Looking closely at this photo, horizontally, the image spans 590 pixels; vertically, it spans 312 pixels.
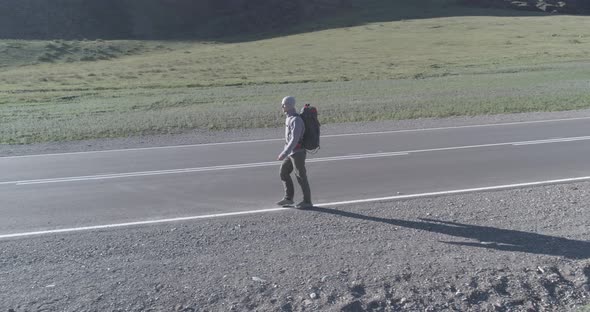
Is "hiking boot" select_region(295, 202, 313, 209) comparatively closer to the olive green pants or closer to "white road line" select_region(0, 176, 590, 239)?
the olive green pants

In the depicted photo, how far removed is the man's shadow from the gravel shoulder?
0.07 feet

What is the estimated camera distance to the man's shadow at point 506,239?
23.5 feet

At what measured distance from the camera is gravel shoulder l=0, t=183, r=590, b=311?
19.8ft

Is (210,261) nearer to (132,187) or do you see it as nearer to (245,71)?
(132,187)

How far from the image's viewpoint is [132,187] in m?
10.9

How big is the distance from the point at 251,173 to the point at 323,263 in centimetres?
525

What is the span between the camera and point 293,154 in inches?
352

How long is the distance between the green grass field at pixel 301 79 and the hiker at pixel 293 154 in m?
9.07

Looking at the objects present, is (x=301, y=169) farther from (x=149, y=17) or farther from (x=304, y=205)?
(x=149, y=17)

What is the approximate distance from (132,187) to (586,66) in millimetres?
30026

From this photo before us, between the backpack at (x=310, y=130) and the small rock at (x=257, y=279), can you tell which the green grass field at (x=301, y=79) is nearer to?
the backpack at (x=310, y=130)

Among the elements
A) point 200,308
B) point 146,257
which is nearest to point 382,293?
point 200,308

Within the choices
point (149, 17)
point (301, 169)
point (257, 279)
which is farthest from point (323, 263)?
point (149, 17)

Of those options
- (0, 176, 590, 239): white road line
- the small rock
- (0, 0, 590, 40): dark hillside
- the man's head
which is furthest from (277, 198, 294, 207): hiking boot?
(0, 0, 590, 40): dark hillside
